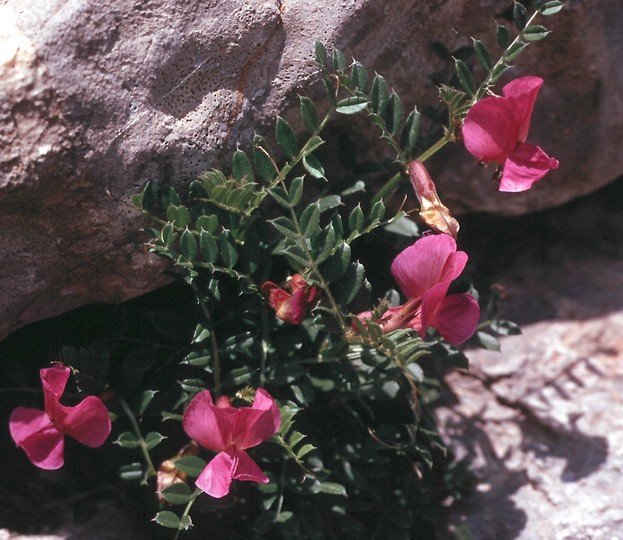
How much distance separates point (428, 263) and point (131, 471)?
75 cm

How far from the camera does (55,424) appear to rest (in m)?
1.60

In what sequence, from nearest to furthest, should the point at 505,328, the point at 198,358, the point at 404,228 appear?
the point at 198,358 → the point at 404,228 → the point at 505,328

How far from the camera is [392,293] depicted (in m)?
1.83

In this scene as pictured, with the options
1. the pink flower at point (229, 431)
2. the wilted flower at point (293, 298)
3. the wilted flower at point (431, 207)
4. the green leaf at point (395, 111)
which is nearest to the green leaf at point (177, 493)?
the pink flower at point (229, 431)

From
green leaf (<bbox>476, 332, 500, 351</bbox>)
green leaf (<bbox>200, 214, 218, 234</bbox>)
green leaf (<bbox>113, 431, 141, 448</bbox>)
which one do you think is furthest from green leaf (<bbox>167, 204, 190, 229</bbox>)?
green leaf (<bbox>476, 332, 500, 351</bbox>)

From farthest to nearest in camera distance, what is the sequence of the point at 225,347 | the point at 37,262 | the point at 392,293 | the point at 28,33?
the point at 392,293 < the point at 225,347 < the point at 37,262 < the point at 28,33

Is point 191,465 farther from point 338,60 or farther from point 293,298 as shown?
point 338,60

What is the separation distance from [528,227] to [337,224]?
1097 millimetres

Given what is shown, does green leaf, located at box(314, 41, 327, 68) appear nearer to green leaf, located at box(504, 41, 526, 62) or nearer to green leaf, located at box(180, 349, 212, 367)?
green leaf, located at box(504, 41, 526, 62)

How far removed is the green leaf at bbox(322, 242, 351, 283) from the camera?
5.28 ft

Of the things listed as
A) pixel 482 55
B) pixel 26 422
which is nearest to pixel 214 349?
pixel 26 422

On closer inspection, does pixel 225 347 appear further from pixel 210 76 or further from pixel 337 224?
pixel 210 76

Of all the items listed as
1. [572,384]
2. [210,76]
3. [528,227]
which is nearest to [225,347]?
[210,76]

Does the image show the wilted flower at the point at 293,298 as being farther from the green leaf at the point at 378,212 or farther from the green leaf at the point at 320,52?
the green leaf at the point at 320,52
